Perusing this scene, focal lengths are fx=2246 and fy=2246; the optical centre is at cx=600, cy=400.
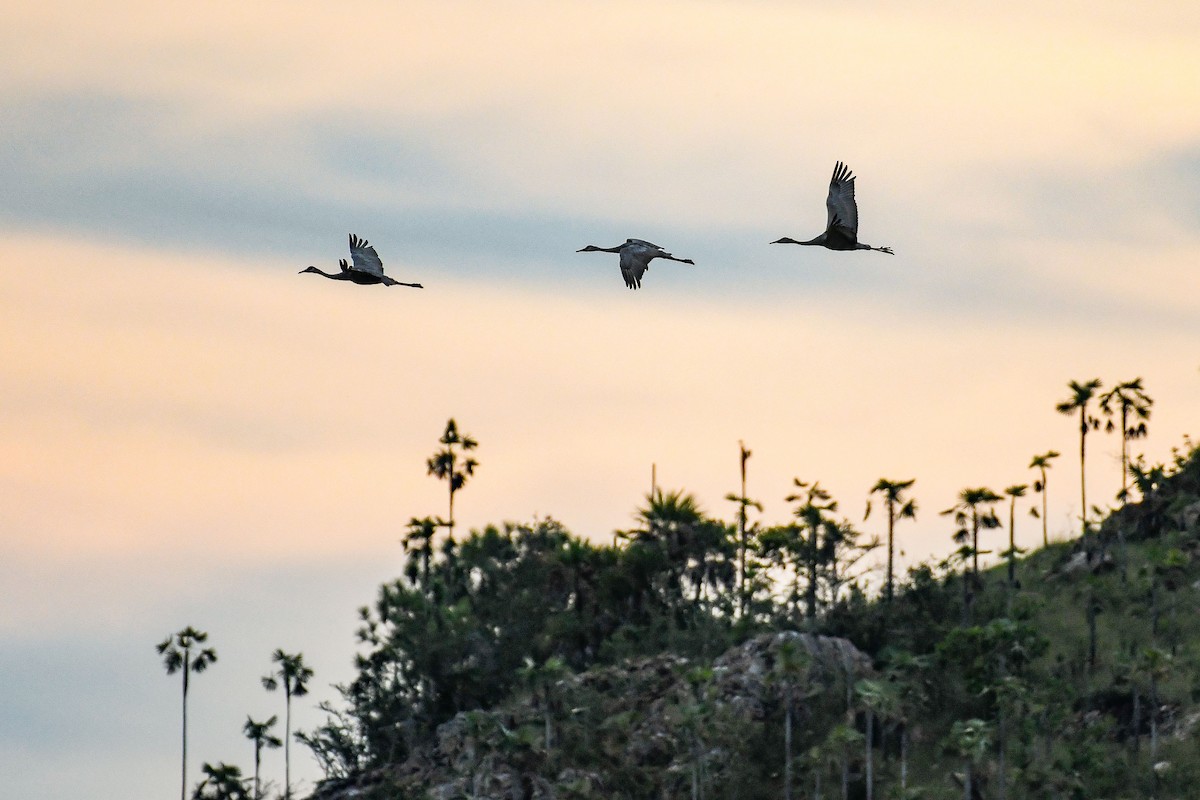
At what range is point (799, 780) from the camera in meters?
88.2

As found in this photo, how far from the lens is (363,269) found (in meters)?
50.0

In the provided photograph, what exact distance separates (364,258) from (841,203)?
1236cm

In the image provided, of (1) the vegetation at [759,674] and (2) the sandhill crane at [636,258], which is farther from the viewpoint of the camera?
(1) the vegetation at [759,674]

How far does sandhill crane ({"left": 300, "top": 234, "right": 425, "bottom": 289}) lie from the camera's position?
161 feet

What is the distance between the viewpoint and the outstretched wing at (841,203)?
143 ft

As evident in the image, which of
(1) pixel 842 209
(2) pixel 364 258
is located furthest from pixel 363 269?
(1) pixel 842 209

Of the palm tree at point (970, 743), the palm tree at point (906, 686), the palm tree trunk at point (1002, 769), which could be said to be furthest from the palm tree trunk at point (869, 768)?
the palm tree trunk at point (1002, 769)

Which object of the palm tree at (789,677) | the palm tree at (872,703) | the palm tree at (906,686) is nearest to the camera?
the palm tree at (872,703)

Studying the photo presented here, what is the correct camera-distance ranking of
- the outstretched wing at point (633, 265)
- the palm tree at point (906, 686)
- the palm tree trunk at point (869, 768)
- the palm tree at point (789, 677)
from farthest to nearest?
1. the palm tree at point (906, 686)
2. the palm tree at point (789, 677)
3. the palm tree trunk at point (869, 768)
4. the outstretched wing at point (633, 265)

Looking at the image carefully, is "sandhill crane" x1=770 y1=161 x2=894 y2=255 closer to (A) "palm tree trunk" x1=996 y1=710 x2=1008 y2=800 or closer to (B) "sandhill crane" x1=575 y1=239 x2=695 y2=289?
(B) "sandhill crane" x1=575 y1=239 x2=695 y2=289

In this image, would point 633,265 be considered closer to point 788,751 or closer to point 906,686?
point 788,751

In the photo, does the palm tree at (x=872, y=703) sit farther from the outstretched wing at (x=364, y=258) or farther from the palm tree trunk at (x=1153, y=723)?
the outstretched wing at (x=364, y=258)

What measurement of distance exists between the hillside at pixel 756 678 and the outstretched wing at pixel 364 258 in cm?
3742

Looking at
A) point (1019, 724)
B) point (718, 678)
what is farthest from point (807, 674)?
point (1019, 724)
